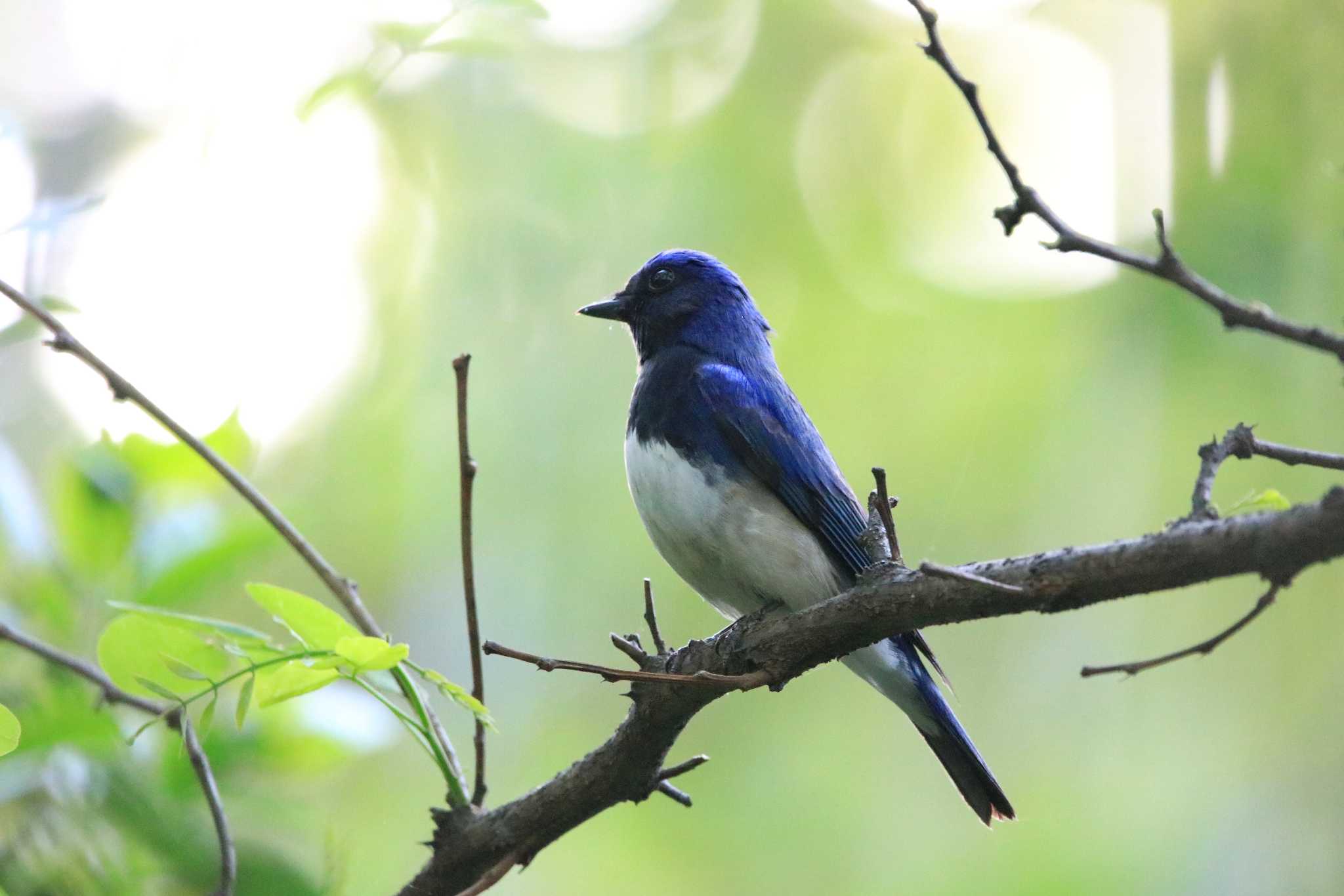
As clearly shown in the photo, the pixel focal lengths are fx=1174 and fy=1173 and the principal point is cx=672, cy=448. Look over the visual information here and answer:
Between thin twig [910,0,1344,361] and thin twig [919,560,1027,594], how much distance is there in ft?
1.46

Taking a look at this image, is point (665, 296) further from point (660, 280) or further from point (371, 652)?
point (371, 652)

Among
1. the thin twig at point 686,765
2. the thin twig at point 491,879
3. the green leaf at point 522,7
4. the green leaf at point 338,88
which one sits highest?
the green leaf at point 522,7

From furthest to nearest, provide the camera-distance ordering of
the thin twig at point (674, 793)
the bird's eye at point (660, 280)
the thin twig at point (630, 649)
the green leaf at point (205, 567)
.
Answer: the bird's eye at point (660, 280)
the green leaf at point (205, 567)
the thin twig at point (674, 793)
the thin twig at point (630, 649)

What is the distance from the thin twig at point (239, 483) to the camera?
2.08 meters

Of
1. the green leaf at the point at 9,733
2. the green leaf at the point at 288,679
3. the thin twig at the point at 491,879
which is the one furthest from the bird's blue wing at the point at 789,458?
the green leaf at the point at 9,733

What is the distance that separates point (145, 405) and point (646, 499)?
4.93ft

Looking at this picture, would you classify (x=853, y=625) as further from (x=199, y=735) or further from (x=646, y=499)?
(x=646, y=499)

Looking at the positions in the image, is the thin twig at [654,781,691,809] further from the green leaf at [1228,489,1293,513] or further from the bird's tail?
the green leaf at [1228,489,1293,513]

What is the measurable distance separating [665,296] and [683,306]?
9 cm

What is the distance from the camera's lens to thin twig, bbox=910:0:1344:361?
A: 4.39 feet

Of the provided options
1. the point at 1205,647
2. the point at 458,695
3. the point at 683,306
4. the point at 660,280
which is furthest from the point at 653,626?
the point at 660,280

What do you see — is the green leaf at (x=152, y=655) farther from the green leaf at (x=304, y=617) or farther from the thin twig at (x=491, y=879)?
the thin twig at (x=491, y=879)

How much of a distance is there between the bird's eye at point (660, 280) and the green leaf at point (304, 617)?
8.70ft

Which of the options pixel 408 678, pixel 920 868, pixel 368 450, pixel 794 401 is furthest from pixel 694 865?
pixel 408 678
